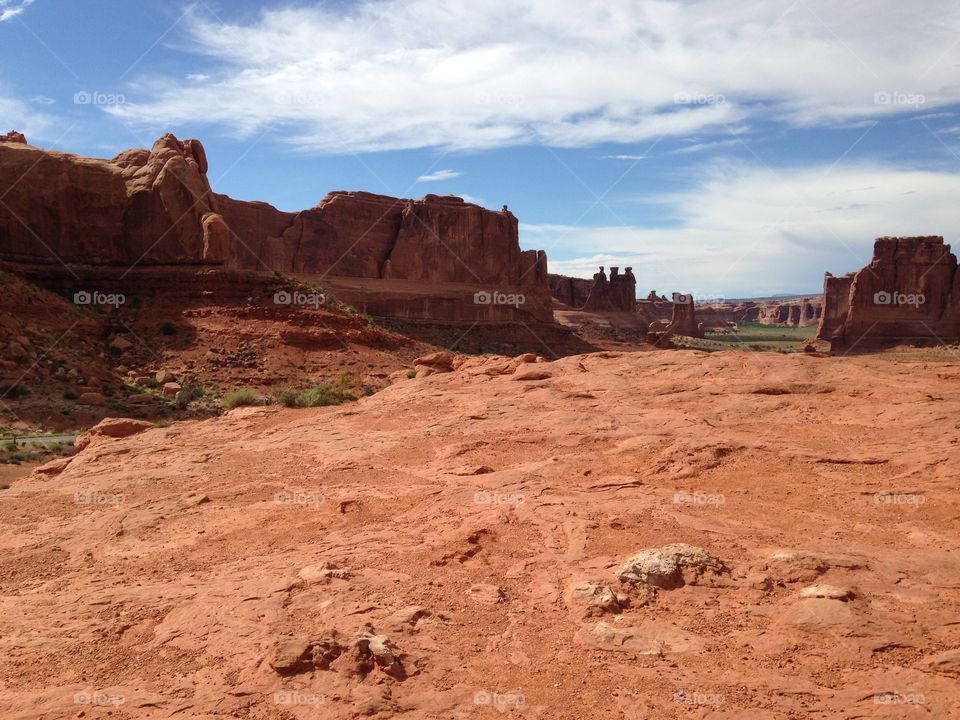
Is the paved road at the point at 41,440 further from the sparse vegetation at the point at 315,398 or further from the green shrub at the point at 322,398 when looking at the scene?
the green shrub at the point at 322,398

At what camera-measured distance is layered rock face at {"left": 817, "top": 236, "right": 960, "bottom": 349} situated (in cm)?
6494

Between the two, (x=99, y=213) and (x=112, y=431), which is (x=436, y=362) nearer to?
(x=112, y=431)

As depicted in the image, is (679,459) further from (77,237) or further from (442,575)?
(77,237)

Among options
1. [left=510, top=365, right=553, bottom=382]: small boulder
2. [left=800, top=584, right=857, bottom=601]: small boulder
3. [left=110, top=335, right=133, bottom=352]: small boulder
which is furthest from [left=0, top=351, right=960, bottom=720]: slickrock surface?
[left=110, top=335, right=133, bottom=352]: small boulder

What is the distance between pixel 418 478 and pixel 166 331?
23066 mm

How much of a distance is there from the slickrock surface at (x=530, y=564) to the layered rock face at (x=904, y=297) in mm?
61521

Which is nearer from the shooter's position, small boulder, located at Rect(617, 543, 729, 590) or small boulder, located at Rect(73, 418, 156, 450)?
small boulder, located at Rect(617, 543, 729, 590)

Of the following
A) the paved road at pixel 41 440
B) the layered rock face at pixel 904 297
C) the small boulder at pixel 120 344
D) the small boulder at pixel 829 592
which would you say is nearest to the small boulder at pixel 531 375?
the small boulder at pixel 829 592

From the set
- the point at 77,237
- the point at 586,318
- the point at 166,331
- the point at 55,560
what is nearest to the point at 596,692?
the point at 55,560

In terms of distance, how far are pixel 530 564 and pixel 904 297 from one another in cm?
7173

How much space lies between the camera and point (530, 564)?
6590 millimetres

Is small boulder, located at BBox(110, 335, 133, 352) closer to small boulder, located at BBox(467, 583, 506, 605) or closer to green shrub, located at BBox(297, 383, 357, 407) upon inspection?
green shrub, located at BBox(297, 383, 357, 407)

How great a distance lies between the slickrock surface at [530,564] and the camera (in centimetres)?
477

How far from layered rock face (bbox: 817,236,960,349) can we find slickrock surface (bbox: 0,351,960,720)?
61.5 m
